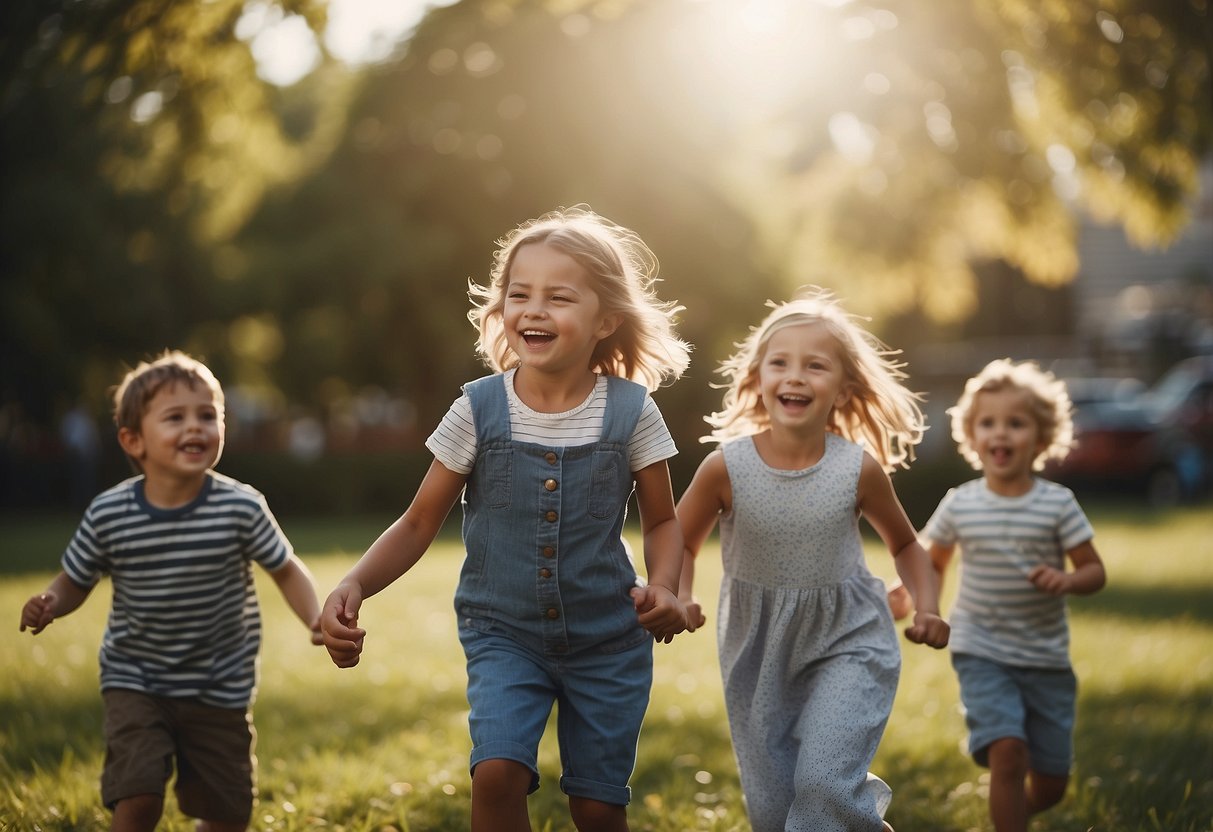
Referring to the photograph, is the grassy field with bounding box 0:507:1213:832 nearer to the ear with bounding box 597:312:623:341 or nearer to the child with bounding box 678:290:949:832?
the child with bounding box 678:290:949:832

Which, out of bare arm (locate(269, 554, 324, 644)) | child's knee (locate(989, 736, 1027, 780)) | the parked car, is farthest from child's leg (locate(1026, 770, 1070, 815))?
the parked car

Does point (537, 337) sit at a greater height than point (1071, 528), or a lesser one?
greater

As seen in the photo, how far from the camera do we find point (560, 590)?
3584 millimetres

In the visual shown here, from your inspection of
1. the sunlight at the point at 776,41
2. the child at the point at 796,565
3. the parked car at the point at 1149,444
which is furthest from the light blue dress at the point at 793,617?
the parked car at the point at 1149,444

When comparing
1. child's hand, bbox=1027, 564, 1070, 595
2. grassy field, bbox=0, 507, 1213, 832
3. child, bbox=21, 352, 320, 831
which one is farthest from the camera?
grassy field, bbox=0, 507, 1213, 832

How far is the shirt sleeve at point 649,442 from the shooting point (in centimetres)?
369

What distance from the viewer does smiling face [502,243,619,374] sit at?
12.0 feet

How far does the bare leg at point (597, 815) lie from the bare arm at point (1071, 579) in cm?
171

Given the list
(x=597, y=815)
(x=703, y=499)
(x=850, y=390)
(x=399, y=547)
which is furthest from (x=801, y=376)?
(x=597, y=815)

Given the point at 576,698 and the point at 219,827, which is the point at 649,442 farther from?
the point at 219,827

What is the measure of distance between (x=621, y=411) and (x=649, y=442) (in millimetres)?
116

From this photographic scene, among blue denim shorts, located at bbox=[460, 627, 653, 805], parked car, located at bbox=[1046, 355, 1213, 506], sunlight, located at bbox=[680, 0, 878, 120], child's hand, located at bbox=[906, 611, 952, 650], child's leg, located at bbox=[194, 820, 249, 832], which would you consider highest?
sunlight, located at bbox=[680, 0, 878, 120]

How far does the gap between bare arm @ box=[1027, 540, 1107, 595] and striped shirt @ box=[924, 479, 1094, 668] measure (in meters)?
0.11

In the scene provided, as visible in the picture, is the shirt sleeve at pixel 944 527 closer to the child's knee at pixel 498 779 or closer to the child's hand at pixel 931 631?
the child's hand at pixel 931 631
